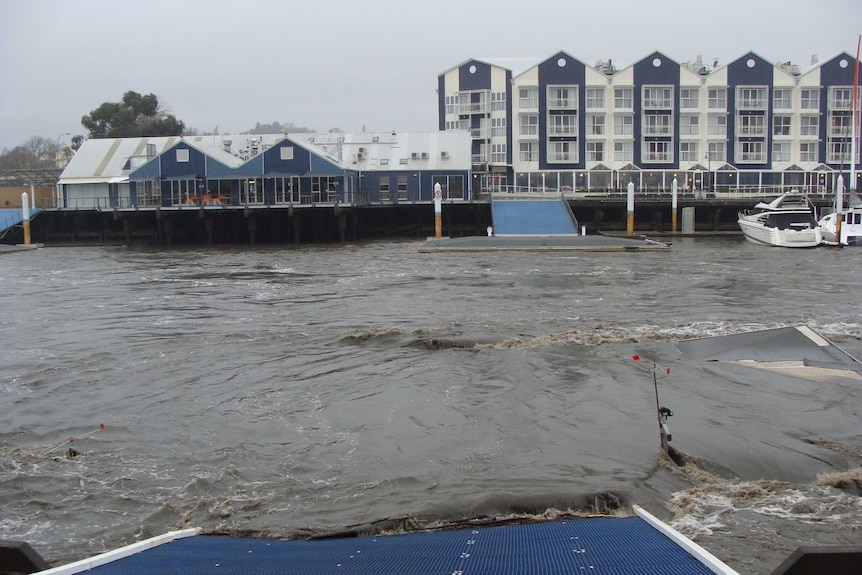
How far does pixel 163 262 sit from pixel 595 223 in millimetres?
28690

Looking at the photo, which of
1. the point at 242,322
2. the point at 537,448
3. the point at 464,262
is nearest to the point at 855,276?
the point at 464,262

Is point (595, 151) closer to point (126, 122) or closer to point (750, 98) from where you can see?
point (750, 98)

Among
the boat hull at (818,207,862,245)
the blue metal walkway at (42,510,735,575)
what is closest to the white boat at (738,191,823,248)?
the boat hull at (818,207,862,245)

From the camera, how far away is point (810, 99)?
6406 centimetres

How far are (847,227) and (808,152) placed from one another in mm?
21534

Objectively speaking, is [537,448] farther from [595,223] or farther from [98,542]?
[595,223]

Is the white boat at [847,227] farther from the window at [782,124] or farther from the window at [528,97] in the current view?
the window at [528,97]

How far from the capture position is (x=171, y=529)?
748cm

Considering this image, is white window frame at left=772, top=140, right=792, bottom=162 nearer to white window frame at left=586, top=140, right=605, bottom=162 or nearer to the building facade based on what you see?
the building facade

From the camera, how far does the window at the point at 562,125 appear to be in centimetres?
6350

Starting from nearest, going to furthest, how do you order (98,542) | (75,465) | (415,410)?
(98,542)
(75,465)
(415,410)

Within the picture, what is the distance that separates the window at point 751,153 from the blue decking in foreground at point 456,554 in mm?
62922

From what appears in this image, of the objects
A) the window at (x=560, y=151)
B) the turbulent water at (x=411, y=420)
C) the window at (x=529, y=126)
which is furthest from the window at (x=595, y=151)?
the turbulent water at (x=411, y=420)

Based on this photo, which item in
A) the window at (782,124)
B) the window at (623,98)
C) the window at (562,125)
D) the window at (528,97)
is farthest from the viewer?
the window at (782,124)
